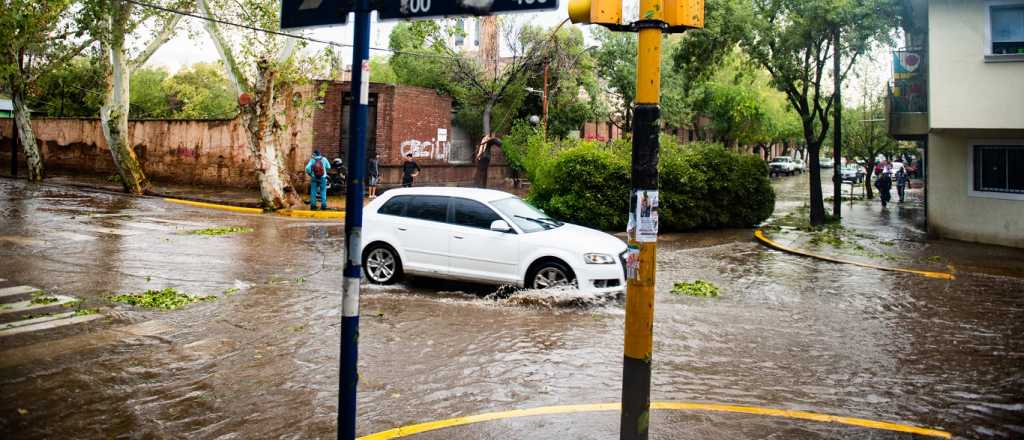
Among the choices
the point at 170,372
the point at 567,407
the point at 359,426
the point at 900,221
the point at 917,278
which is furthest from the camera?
the point at 900,221

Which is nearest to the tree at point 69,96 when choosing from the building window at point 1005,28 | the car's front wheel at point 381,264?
the car's front wheel at point 381,264

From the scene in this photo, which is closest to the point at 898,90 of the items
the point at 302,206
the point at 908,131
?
the point at 908,131

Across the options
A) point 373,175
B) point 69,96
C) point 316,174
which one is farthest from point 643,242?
point 69,96

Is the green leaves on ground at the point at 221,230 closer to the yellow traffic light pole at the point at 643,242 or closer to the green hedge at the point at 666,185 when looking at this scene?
the green hedge at the point at 666,185

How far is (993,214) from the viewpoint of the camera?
1802 centimetres

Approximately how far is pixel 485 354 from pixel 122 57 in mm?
21722

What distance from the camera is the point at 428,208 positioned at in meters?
11.4

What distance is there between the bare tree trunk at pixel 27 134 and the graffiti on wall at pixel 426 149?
14624 mm

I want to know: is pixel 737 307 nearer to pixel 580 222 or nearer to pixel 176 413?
pixel 176 413

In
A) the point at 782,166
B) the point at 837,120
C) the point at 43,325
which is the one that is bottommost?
the point at 43,325

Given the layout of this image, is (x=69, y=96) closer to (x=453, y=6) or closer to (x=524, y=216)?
(x=524, y=216)

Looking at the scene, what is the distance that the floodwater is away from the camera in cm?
589

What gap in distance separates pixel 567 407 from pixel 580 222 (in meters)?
13.0

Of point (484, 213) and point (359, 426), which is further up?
point (484, 213)
